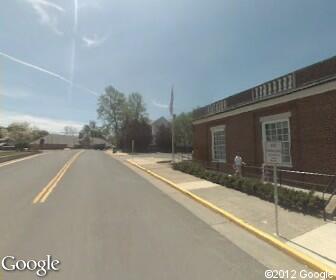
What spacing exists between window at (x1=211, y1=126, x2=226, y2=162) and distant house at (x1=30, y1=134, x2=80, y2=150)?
4104 inches

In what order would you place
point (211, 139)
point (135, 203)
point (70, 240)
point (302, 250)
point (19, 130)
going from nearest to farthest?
point (302, 250) → point (70, 240) → point (135, 203) → point (211, 139) → point (19, 130)

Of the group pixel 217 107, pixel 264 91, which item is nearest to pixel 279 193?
pixel 264 91

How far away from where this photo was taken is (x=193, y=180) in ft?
61.4

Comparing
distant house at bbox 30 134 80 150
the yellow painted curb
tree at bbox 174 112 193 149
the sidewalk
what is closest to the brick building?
the sidewalk

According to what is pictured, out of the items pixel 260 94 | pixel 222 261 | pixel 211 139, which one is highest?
pixel 260 94

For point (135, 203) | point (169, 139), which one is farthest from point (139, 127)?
point (135, 203)

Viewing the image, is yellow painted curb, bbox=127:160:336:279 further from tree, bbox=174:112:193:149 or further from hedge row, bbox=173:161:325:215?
tree, bbox=174:112:193:149

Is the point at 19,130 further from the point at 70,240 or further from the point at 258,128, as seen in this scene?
the point at 70,240

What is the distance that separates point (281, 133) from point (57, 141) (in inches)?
5007

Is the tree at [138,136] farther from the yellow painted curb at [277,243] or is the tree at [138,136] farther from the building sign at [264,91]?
the yellow painted curb at [277,243]

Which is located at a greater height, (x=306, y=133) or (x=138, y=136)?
(x=138, y=136)

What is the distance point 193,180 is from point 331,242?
1118 centimetres

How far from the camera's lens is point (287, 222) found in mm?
9539

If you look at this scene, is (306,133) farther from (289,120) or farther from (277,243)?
(277,243)
